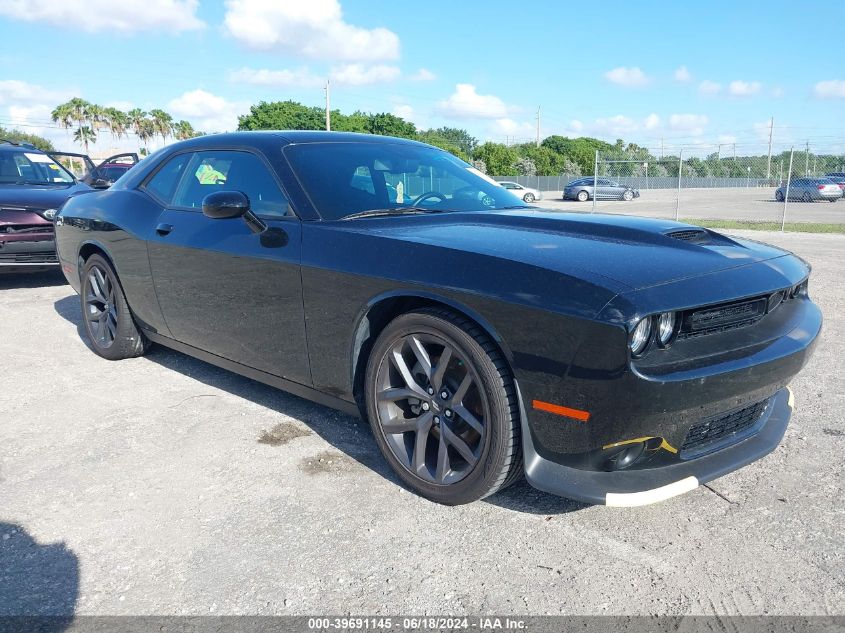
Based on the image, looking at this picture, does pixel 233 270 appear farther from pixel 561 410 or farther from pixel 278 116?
pixel 278 116

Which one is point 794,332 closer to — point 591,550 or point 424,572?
point 591,550

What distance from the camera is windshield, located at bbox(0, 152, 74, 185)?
789 cm

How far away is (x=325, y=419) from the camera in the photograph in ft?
11.8

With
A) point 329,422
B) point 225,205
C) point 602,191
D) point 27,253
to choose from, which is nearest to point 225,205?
point 225,205

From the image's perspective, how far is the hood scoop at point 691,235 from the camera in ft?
9.25

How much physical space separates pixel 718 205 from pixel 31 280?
27594mm

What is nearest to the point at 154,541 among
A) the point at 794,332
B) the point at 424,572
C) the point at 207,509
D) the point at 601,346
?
the point at 207,509

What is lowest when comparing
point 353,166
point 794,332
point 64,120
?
point 794,332

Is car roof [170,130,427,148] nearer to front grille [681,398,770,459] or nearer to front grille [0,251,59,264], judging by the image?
front grille [681,398,770,459]

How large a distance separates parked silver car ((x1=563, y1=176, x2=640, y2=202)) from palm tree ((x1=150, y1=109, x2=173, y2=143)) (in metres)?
54.1

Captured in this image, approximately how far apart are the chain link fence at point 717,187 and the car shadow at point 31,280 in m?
17.5

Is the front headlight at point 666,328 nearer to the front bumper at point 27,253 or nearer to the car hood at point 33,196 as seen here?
the front bumper at point 27,253

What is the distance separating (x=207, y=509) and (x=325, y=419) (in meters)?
1.00

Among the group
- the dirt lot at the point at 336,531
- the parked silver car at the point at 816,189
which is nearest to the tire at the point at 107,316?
the dirt lot at the point at 336,531
